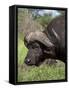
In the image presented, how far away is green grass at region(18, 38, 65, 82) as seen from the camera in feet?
7.45

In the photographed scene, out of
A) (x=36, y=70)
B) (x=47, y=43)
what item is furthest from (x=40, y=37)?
(x=36, y=70)

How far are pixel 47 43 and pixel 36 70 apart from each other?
0.22 m

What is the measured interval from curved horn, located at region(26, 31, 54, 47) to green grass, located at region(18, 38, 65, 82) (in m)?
0.08

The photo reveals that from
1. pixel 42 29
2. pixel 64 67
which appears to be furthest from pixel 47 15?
pixel 64 67

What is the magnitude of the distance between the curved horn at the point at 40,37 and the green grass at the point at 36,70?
0.08 m

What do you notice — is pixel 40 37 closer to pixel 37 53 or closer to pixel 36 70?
pixel 37 53

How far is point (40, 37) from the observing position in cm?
234

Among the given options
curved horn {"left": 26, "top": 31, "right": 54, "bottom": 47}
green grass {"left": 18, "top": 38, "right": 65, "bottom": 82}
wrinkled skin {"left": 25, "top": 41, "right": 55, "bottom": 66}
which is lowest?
green grass {"left": 18, "top": 38, "right": 65, "bottom": 82}

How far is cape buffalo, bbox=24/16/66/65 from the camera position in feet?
7.59

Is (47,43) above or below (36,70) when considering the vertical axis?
above

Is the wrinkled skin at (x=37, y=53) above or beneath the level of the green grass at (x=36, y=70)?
above

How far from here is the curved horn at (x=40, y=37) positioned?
2303 millimetres

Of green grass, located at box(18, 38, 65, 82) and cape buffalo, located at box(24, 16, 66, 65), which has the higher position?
cape buffalo, located at box(24, 16, 66, 65)

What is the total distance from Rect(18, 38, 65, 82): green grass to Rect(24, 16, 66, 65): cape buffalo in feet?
0.12
